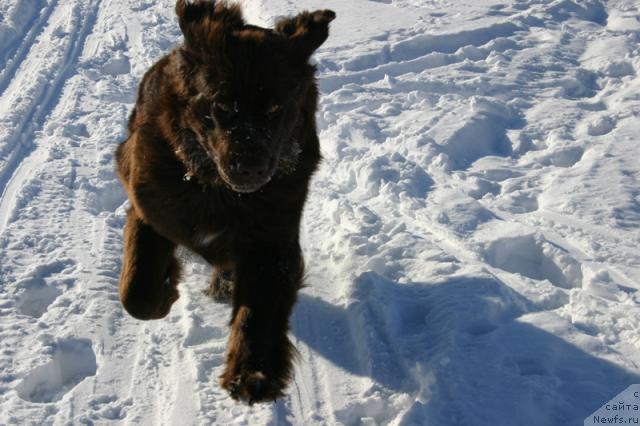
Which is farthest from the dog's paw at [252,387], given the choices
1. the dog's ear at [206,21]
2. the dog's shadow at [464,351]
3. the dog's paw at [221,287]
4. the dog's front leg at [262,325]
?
the dog's ear at [206,21]

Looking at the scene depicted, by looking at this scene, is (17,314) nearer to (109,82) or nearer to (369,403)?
(369,403)

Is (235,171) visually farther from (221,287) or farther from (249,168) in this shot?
(221,287)

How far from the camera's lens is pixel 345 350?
367 cm

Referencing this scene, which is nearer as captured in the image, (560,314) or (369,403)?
(369,403)

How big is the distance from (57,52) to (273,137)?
6.54m

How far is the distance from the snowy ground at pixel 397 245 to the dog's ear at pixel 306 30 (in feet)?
4.56

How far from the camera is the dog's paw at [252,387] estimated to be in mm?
2789

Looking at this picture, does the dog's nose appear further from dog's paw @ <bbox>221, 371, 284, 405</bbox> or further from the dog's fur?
dog's paw @ <bbox>221, 371, 284, 405</bbox>

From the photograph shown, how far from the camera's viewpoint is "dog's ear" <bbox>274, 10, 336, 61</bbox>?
3.33 metres

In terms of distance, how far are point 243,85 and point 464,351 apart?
1664mm

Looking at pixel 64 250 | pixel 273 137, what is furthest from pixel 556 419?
pixel 64 250

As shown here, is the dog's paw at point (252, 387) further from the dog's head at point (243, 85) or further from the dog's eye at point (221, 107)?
the dog's eye at point (221, 107)

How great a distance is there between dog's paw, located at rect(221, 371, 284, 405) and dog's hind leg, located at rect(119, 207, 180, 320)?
833mm

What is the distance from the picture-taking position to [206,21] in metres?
3.23
